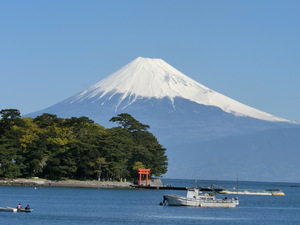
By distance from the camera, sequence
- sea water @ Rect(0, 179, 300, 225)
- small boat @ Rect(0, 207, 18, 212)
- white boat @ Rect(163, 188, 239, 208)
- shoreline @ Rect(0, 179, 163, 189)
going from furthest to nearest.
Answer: shoreline @ Rect(0, 179, 163, 189) → white boat @ Rect(163, 188, 239, 208) → small boat @ Rect(0, 207, 18, 212) → sea water @ Rect(0, 179, 300, 225)

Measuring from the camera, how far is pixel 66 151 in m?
113

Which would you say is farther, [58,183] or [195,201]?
[58,183]

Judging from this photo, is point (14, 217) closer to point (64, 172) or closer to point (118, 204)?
point (118, 204)

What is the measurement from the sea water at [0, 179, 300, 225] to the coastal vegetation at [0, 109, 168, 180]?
398 inches

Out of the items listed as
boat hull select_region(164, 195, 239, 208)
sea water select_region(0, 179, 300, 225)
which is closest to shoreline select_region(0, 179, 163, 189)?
sea water select_region(0, 179, 300, 225)

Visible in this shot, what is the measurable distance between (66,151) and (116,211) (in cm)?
3844

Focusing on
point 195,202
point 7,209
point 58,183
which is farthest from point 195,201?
point 58,183

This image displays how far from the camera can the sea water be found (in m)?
65.8

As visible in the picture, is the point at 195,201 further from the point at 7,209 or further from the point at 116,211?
the point at 7,209

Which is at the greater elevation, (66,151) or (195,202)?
(66,151)

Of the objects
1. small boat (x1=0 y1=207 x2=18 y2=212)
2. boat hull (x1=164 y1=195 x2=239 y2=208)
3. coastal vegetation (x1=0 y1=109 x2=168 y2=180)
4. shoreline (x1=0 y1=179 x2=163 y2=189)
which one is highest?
coastal vegetation (x1=0 y1=109 x2=168 y2=180)

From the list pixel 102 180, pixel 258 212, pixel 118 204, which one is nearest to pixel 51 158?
pixel 102 180

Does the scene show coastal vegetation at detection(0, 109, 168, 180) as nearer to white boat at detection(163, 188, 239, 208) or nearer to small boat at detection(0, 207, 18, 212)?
white boat at detection(163, 188, 239, 208)

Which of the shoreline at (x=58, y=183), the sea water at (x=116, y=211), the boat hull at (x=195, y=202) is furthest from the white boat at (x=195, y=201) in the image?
the shoreline at (x=58, y=183)
